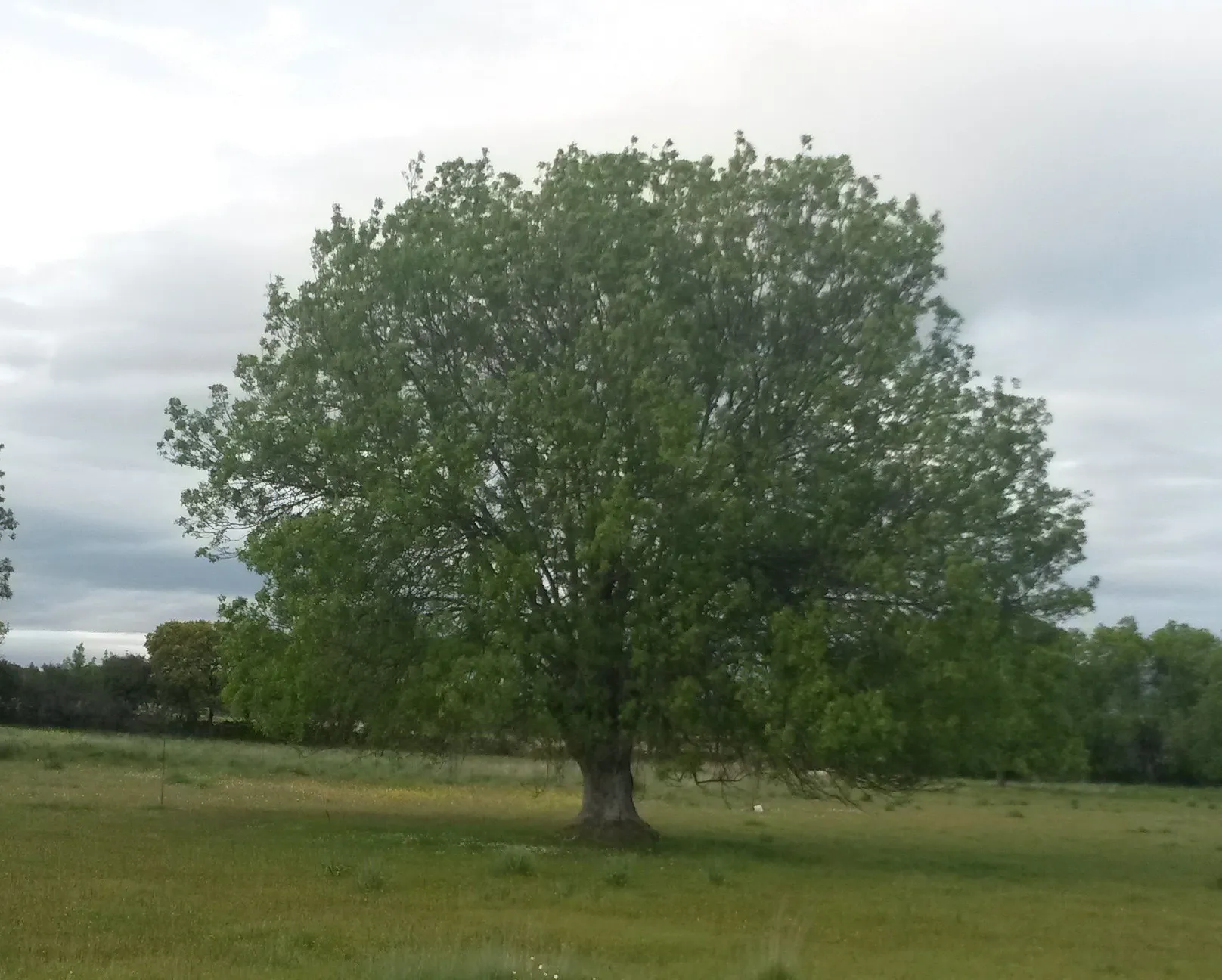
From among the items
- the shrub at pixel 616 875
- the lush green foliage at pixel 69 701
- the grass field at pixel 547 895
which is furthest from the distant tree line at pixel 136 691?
the shrub at pixel 616 875

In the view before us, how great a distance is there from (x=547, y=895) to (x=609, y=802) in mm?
8970

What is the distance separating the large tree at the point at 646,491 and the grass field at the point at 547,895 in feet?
8.48

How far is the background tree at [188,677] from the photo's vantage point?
91.1 metres

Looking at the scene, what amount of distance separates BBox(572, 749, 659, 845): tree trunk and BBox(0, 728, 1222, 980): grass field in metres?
0.63

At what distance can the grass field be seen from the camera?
523 inches

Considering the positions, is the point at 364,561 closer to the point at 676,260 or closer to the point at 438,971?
the point at 676,260

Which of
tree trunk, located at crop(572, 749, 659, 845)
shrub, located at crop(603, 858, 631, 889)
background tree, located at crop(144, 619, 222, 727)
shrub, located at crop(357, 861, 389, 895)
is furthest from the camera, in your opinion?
Result: background tree, located at crop(144, 619, 222, 727)

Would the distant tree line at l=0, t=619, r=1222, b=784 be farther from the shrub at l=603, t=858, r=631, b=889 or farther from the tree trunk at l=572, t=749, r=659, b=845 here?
the shrub at l=603, t=858, r=631, b=889

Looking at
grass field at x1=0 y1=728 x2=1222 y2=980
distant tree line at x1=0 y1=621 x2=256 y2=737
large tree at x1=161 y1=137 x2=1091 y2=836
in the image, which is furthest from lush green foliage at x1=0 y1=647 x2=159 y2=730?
large tree at x1=161 y1=137 x2=1091 y2=836

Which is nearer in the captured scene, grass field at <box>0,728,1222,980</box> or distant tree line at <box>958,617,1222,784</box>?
grass field at <box>0,728,1222,980</box>

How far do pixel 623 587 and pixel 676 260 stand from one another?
6446 millimetres

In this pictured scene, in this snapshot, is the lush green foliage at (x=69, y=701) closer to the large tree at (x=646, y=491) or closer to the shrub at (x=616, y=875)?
the large tree at (x=646, y=491)

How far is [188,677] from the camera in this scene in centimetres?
9131

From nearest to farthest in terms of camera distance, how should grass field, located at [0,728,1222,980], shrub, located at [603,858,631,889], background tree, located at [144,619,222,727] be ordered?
grass field, located at [0,728,1222,980], shrub, located at [603,858,631,889], background tree, located at [144,619,222,727]
